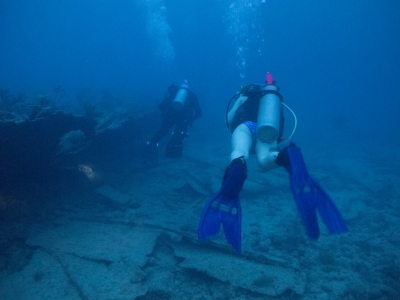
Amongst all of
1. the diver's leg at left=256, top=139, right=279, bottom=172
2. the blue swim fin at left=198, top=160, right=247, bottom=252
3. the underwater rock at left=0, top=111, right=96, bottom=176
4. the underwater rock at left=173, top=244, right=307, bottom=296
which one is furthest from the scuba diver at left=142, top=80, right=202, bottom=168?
the blue swim fin at left=198, top=160, right=247, bottom=252

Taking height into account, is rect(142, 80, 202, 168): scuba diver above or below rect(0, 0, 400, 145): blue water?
below

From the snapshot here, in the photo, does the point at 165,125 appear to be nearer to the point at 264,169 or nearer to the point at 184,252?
the point at 184,252

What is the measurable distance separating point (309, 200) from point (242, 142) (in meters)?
1.30

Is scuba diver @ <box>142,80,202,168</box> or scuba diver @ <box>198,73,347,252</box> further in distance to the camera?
scuba diver @ <box>142,80,202,168</box>

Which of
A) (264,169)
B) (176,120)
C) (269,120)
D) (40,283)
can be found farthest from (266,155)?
(176,120)

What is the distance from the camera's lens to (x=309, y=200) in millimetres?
2635

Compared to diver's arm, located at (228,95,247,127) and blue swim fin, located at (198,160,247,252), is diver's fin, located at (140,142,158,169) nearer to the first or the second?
diver's arm, located at (228,95,247,127)

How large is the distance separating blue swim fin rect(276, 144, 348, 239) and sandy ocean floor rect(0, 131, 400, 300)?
6.30ft

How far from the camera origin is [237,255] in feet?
15.3

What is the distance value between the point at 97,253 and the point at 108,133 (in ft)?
12.4

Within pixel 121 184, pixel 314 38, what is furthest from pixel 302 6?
pixel 121 184

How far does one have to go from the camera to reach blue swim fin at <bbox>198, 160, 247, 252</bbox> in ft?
9.39

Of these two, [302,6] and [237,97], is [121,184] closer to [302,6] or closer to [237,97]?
[237,97]

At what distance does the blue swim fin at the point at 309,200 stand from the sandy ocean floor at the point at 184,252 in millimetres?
1919
